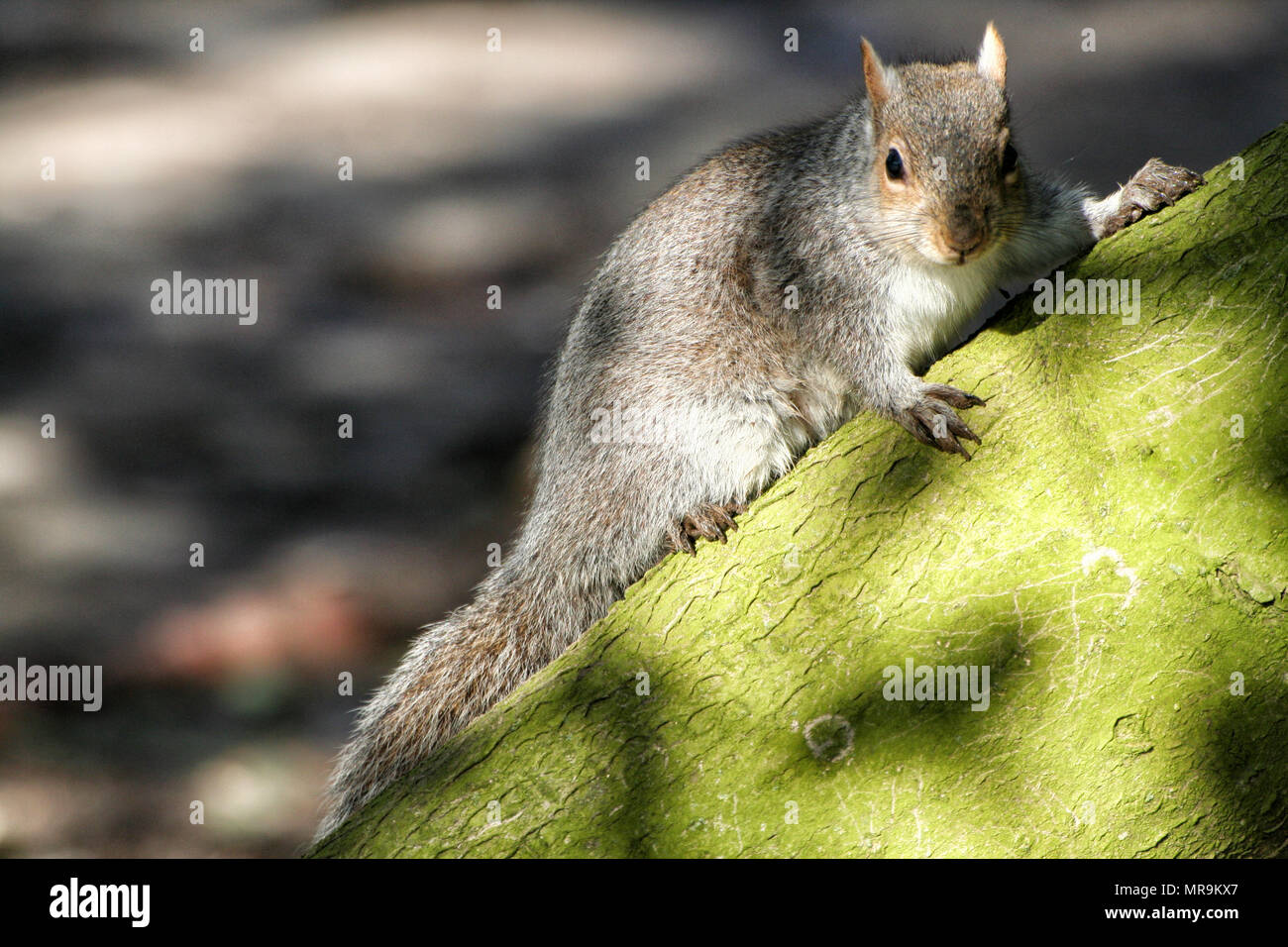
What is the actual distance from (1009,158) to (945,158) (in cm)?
18

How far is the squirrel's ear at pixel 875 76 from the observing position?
2633 millimetres

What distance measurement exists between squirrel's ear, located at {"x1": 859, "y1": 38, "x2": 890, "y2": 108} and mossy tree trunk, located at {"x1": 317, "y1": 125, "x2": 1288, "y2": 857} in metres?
0.73

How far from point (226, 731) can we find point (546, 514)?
176 centimetres

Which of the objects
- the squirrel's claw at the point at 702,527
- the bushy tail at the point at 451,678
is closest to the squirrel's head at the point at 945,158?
the squirrel's claw at the point at 702,527

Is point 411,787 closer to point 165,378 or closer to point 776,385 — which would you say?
point 776,385

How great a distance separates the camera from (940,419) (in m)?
2.05

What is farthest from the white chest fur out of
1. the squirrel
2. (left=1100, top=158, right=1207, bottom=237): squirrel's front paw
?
(left=1100, top=158, right=1207, bottom=237): squirrel's front paw

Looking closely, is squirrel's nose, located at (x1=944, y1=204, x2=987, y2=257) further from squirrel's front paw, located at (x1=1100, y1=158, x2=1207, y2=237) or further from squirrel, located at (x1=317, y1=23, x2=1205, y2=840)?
squirrel's front paw, located at (x1=1100, y1=158, x2=1207, y2=237)

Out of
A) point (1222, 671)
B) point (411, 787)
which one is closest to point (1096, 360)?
point (1222, 671)

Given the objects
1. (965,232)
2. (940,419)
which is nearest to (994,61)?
(965,232)

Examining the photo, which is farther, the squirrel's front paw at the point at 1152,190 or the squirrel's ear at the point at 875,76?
the squirrel's ear at the point at 875,76

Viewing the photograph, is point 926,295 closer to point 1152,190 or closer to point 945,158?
point 945,158

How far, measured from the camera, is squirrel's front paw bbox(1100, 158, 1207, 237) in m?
2.35

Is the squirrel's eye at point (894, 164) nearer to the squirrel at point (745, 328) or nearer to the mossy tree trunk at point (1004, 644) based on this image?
the squirrel at point (745, 328)
